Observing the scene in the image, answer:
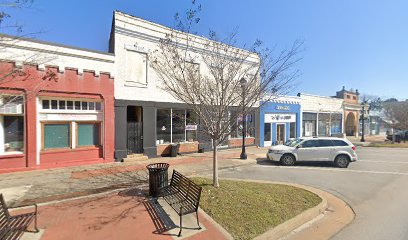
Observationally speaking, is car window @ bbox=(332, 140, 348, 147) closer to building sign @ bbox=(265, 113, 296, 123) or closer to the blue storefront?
the blue storefront

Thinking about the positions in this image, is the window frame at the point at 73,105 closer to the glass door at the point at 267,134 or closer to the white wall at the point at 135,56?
the white wall at the point at 135,56

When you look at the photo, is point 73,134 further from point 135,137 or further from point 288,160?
point 288,160

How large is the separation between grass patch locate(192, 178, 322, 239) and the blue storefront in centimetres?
1405

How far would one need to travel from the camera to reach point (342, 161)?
13086mm

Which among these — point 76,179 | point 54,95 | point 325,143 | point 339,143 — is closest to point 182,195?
point 76,179

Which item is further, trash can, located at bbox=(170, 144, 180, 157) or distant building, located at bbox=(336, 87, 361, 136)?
distant building, located at bbox=(336, 87, 361, 136)

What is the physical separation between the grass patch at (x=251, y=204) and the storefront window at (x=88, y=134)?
7325 millimetres

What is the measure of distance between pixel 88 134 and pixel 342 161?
1374 centimetres

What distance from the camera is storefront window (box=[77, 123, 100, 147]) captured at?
12.2 m

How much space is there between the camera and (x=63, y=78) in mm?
11352

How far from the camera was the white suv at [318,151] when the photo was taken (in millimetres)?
13102

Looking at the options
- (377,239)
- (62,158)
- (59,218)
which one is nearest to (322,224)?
(377,239)

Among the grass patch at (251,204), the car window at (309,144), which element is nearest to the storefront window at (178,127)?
the car window at (309,144)

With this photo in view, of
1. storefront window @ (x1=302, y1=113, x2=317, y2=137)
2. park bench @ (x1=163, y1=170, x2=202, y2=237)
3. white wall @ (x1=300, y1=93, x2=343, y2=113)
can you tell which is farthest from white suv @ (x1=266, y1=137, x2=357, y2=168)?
storefront window @ (x1=302, y1=113, x2=317, y2=137)
